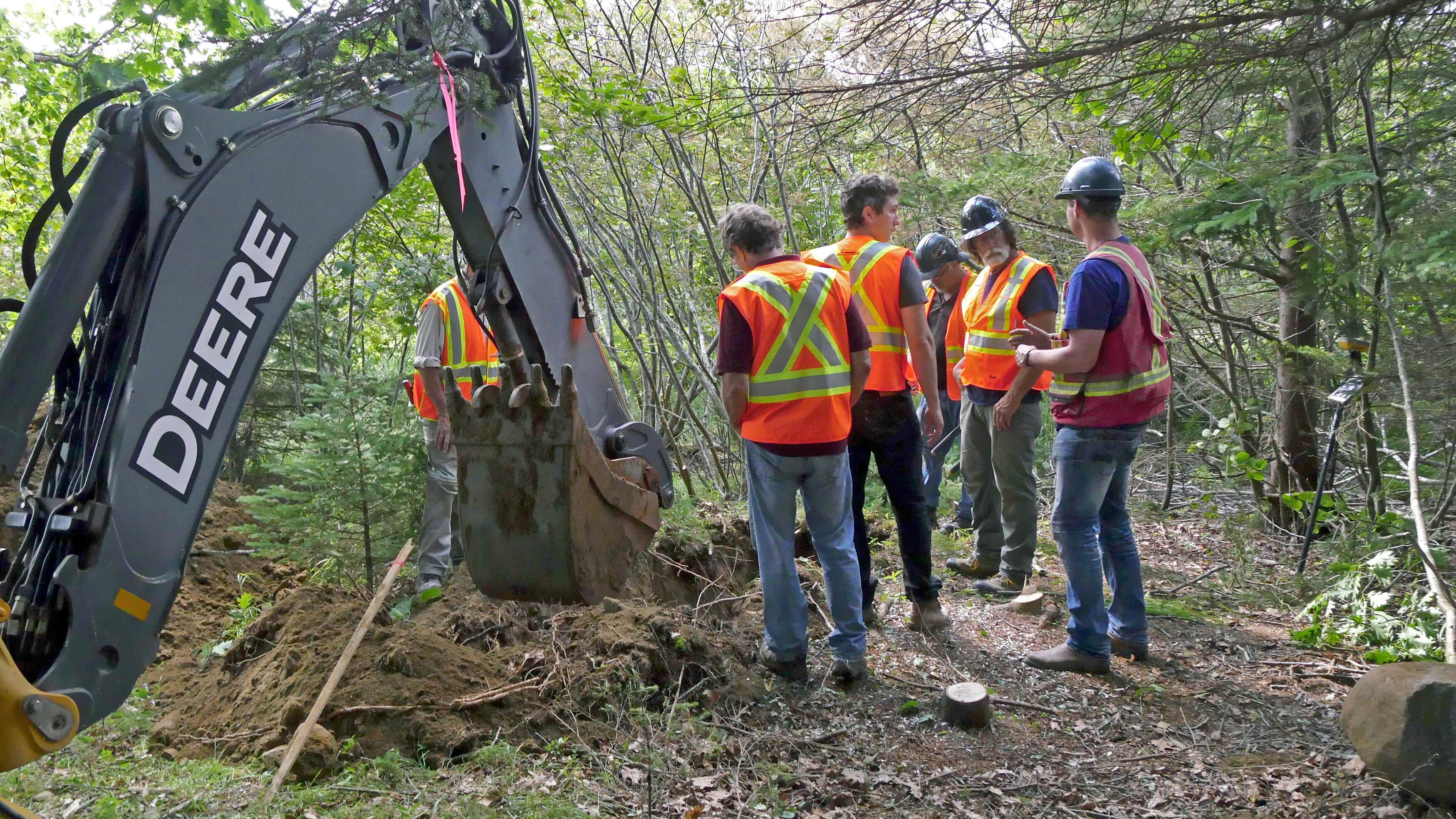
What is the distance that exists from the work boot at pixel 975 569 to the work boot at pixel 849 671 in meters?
1.90

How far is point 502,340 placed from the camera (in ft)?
11.1

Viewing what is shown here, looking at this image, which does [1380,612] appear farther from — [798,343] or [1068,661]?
[798,343]

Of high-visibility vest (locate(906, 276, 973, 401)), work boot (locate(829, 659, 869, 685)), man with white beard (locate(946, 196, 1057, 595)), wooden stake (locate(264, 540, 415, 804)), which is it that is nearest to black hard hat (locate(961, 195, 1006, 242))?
man with white beard (locate(946, 196, 1057, 595))

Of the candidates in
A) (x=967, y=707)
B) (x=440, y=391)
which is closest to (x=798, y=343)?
(x=967, y=707)

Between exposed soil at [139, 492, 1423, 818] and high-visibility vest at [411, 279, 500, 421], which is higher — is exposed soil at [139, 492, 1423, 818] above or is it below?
below

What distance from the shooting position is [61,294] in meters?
2.12

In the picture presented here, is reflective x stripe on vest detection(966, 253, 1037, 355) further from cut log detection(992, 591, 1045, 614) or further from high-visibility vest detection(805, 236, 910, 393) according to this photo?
cut log detection(992, 591, 1045, 614)

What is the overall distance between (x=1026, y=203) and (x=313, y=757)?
703cm

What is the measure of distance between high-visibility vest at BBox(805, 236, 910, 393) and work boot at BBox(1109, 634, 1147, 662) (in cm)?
161

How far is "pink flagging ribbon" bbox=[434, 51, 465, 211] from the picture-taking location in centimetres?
288

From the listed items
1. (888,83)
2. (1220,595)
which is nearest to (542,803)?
(888,83)

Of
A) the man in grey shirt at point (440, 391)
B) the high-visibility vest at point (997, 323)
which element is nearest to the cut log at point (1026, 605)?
the high-visibility vest at point (997, 323)

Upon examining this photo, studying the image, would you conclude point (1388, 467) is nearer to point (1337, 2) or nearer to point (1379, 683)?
point (1379, 683)

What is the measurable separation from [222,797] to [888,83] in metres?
3.36
